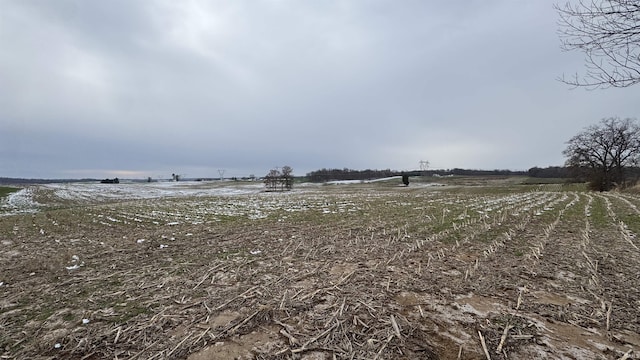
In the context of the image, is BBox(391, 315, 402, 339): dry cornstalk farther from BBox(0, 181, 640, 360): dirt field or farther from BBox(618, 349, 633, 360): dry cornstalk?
BBox(618, 349, 633, 360): dry cornstalk

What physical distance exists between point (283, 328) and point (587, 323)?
12.6 ft

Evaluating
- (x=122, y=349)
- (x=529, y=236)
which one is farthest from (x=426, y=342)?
(x=529, y=236)

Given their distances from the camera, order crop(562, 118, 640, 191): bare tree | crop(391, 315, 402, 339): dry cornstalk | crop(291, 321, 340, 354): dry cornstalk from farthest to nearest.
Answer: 1. crop(562, 118, 640, 191): bare tree
2. crop(391, 315, 402, 339): dry cornstalk
3. crop(291, 321, 340, 354): dry cornstalk

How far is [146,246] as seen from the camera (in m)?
8.34

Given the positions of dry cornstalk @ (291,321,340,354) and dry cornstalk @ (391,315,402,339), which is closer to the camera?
dry cornstalk @ (291,321,340,354)

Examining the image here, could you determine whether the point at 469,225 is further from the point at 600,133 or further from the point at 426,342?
the point at 600,133

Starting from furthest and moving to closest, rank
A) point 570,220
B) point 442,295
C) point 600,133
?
1. point 600,133
2. point 570,220
3. point 442,295

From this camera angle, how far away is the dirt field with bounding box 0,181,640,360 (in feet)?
10.7

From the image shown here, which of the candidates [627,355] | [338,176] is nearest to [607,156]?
[627,355]

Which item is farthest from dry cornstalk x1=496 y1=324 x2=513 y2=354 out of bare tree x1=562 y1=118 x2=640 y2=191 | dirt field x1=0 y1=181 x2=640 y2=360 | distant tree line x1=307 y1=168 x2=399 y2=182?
distant tree line x1=307 y1=168 x2=399 y2=182

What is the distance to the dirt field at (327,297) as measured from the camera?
327 cm

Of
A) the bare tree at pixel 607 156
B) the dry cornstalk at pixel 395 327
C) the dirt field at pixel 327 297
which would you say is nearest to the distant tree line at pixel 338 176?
the bare tree at pixel 607 156

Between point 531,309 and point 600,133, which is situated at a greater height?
point 600,133

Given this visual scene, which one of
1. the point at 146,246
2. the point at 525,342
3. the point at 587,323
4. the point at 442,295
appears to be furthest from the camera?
the point at 146,246
